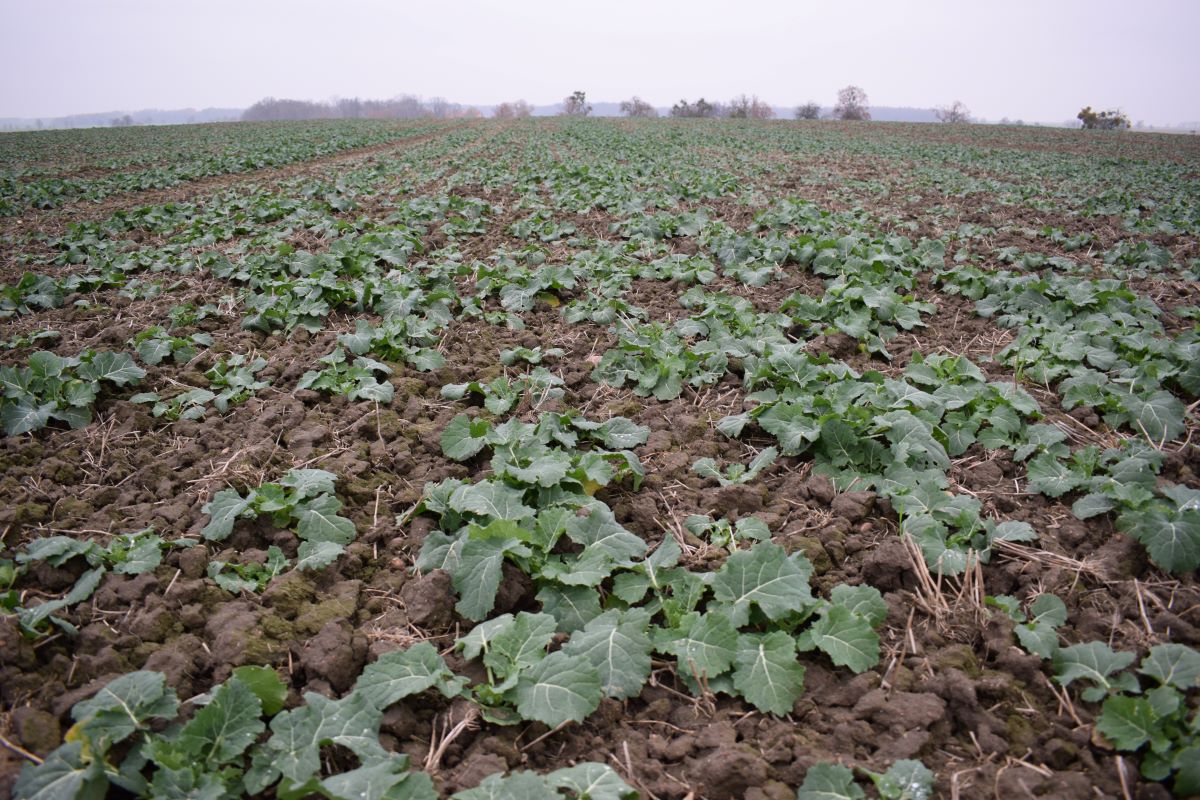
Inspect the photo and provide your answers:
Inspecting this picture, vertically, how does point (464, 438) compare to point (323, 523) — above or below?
above

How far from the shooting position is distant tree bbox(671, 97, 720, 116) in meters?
83.6

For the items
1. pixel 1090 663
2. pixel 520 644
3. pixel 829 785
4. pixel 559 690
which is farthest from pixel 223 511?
pixel 1090 663

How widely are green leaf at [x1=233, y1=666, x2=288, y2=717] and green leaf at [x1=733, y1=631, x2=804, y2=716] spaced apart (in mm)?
1557

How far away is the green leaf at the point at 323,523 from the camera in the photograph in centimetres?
291

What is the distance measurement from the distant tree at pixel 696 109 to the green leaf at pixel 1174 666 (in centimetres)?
9160

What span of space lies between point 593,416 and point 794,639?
6.86 feet

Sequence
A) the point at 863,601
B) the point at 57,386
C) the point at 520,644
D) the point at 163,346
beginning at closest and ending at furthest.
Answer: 1. the point at 520,644
2. the point at 863,601
3. the point at 57,386
4. the point at 163,346

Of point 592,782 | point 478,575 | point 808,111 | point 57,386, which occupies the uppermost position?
point 808,111

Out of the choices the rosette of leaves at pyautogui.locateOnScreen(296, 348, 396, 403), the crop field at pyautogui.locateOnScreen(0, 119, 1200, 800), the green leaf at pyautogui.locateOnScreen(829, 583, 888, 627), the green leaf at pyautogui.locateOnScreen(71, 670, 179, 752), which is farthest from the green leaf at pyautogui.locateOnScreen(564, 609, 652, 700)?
the rosette of leaves at pyautogui.locateOnScreen(296, 348, 396, 403)

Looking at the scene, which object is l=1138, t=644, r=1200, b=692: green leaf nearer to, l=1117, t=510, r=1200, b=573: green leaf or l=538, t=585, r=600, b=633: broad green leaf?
l=1117, t=510, r=1200, b=573: green leaf

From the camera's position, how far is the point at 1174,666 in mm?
2014

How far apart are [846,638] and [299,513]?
2.49 meters

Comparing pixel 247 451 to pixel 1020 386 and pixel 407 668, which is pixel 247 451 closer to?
pixel 407 668

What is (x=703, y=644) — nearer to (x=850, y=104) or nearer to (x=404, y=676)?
(x=404, y=676)
